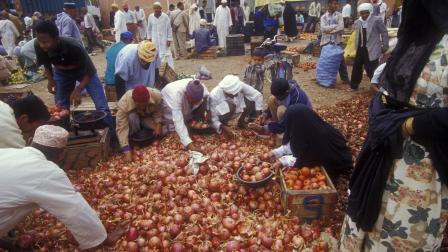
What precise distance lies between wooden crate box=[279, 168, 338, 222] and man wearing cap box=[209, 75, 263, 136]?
1.82m

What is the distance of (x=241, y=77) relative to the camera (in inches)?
347

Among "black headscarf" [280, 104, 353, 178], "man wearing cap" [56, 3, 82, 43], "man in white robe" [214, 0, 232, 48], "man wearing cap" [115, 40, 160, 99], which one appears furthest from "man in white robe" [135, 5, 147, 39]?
"black headscarf" [280, 104, 353, 178]

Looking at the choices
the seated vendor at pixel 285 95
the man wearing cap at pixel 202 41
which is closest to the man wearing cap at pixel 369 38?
the seated vendor at pixel 285 95

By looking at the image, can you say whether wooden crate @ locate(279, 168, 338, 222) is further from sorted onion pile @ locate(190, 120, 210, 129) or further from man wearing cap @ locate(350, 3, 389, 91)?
man wearing cap @ locate(350, 3, 389, 91)

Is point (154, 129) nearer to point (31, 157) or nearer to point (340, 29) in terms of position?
point (31, 157)

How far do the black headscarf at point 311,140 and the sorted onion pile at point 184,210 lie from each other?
0.43 m

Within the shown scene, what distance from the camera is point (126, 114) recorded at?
4262 mm

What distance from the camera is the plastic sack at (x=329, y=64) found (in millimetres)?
7292

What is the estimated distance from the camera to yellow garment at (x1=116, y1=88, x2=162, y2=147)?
4.18 metres

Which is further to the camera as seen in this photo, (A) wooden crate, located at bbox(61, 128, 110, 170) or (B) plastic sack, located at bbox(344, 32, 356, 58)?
(B) plastic sack, located at bbox(344, 32, 356, 58)

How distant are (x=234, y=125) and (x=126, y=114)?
5.43 ft

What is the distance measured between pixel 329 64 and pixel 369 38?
42.6 inches

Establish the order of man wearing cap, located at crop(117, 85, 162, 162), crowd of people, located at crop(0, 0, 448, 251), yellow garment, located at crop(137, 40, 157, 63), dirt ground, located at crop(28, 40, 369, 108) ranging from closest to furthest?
1. crowd of people, located at crop(0, 0, 448, 251)
2. man wearing cap, located at crop(117, 85, 162, 162)
3. yellow garment, located at crop(137, 40, 157, 63)
4. dirt ground, located at crop(28, 40, 369, 108)

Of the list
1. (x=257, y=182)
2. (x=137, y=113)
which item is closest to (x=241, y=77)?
(x=137, y=113)
